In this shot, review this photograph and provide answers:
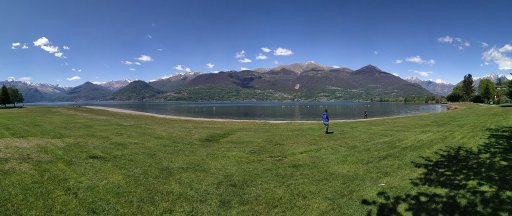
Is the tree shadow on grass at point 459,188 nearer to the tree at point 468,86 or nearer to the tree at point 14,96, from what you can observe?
the tree at point 14,96

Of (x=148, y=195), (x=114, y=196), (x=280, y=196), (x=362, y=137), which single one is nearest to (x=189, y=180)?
(x=148, y=195)

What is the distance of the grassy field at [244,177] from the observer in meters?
10.6

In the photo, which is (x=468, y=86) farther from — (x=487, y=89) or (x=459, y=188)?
(x=459, y=188)

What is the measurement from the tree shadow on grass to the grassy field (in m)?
0.04

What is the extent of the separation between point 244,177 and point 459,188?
28.6ft

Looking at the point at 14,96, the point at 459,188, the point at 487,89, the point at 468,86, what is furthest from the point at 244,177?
the point at 468,86

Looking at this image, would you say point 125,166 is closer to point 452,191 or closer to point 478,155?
point 452,191

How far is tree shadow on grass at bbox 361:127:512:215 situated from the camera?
10.1 m

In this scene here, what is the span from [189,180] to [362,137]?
1724cm

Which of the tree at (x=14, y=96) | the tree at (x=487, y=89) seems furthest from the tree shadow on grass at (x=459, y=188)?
the tree at (x=14, y=96)

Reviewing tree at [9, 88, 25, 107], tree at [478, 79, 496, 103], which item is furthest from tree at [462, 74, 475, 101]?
tree at [9, 88, 25, 107]

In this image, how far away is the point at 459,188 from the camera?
38.5 feet

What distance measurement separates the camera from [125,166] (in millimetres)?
15344

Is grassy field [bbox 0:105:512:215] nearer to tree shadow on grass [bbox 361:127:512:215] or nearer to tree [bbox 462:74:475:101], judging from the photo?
tree shadow on grass [bbox 361:127:512:215]
